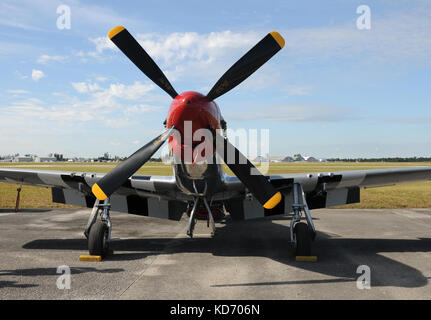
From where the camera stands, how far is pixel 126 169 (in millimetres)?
Answer: 6543

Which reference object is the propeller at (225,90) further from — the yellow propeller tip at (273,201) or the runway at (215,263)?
the runway at (215,263)

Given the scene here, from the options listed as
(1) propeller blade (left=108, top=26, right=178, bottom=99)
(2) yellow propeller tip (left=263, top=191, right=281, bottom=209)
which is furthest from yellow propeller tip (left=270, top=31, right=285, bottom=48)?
(2) yellow propeller tip (left=263, top=191, right=281, bottom=209)

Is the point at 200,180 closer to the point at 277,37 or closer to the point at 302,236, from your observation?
the point at 302,236

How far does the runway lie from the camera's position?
5473mm

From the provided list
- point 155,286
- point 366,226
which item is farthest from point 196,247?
point 366,226

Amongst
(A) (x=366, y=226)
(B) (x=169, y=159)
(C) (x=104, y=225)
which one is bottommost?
(A) (x=366, y=226)

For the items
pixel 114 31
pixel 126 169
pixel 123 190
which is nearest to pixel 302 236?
pixel 126 169

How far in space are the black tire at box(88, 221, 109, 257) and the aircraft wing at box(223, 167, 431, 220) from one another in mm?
3348

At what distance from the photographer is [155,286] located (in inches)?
225

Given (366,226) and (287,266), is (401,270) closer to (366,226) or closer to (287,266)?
(287,266)

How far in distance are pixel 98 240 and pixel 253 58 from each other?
5359 mm
